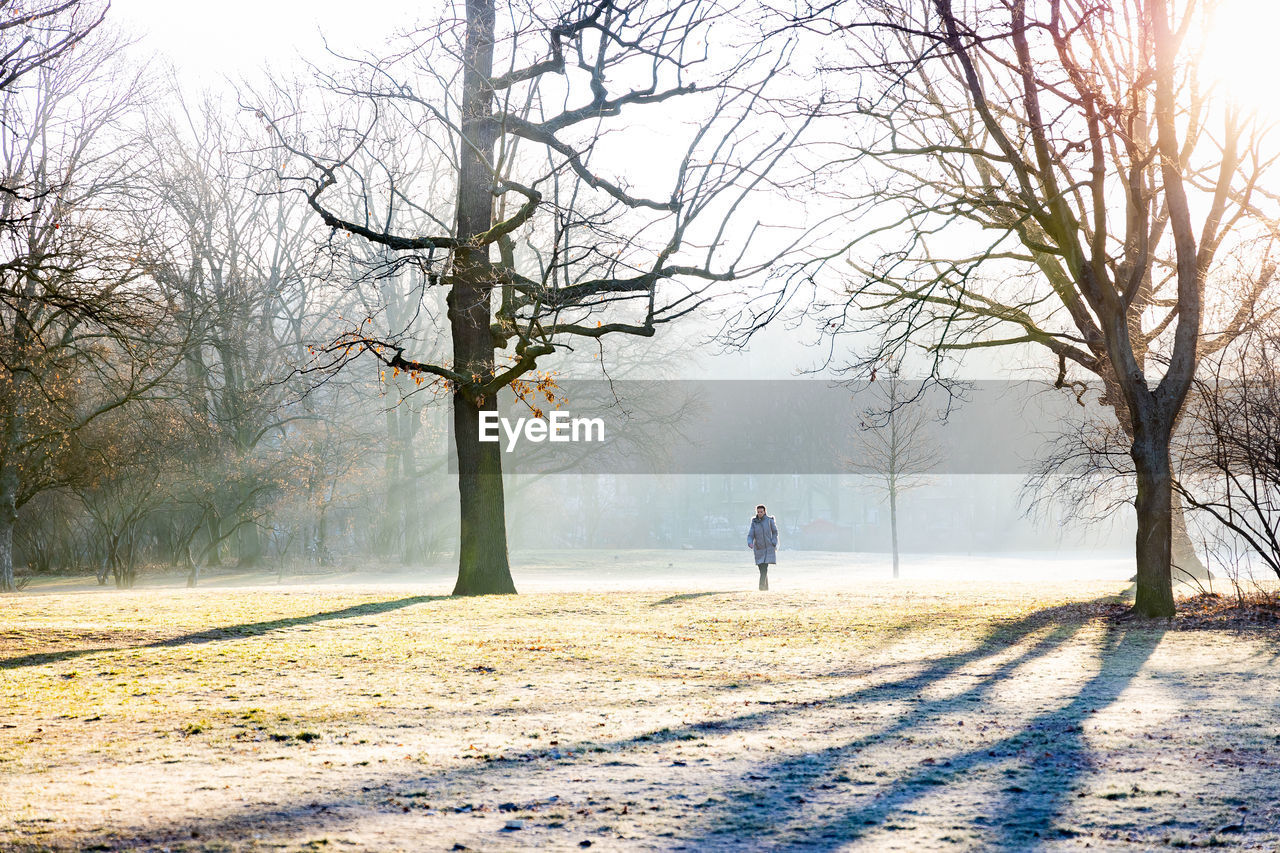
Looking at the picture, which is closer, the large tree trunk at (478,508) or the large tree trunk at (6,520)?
the large tree trunk at (478,508)

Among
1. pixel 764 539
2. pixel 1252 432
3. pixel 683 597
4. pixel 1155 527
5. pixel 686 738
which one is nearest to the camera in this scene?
pixel 686 738

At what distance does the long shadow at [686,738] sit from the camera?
14.3ft

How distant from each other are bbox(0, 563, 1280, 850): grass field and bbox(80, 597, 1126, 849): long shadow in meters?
0.02

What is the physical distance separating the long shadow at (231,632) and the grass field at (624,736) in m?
0.08

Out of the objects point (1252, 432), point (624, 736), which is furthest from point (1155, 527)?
point (624, 736)

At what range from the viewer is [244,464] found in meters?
29.7

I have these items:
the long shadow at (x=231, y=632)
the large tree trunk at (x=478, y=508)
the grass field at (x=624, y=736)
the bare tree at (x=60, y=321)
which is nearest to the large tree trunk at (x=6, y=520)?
the bare tree at (x=60, y=321)

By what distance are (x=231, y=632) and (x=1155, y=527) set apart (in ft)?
37.7

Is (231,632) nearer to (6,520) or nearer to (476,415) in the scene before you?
(476,415)

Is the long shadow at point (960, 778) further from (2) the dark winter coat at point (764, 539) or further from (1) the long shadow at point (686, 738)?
(2) the dark winter coat at point (764, 539)

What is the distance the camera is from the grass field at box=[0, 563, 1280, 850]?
4480 mm

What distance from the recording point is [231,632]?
36.8 feet

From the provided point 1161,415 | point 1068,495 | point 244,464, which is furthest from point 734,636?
point 244,464

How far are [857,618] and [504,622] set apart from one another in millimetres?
4817
